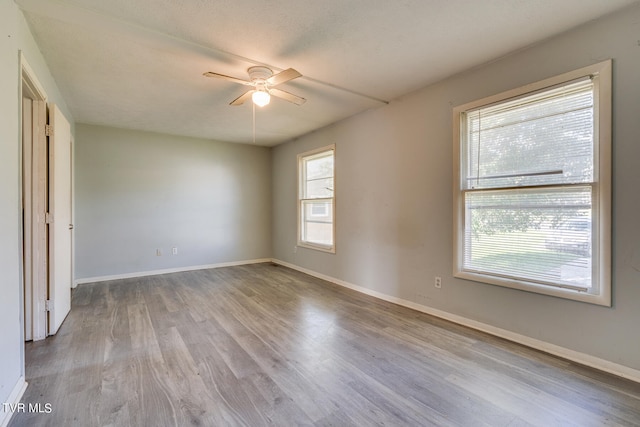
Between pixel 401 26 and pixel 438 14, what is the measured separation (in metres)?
0.26

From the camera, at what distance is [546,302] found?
7.68 feet

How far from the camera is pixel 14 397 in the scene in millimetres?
1697

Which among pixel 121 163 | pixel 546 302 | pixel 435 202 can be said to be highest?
pixel 121 163

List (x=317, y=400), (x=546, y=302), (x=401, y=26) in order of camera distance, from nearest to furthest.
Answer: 1. (x=317, y=400)
2. (x=401, y=26)
3. (x=546, y=302)

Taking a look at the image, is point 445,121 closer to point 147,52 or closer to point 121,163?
point 147,52

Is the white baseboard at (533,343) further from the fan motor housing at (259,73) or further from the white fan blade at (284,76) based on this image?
the fan motor housing at (259,73)

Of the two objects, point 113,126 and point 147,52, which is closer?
point 147,52

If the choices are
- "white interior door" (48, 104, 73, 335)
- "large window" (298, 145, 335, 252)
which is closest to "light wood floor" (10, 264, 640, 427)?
"white interior door" (48, 104, 73, 335)

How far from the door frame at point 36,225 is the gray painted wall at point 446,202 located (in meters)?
3.38

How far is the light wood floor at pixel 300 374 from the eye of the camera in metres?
1.64

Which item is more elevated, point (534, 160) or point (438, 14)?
point (438, 14)

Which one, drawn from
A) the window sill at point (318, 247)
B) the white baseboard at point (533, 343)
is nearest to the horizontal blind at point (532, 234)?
the white baseboard at point (533, 343)

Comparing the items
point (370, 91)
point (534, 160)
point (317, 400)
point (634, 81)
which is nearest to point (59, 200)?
point (317, 400)

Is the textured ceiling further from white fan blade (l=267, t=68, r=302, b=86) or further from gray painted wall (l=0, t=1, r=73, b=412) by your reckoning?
gray painted wall (l=0, t=1, r=73, b=412)
